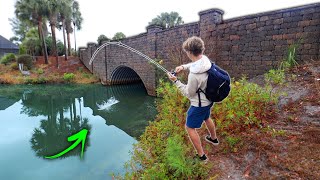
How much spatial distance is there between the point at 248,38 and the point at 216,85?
6.48 meters

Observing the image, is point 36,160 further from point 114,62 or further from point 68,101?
point 114,62

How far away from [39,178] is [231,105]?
14.3 ft

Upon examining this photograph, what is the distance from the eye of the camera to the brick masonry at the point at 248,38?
6789 mm

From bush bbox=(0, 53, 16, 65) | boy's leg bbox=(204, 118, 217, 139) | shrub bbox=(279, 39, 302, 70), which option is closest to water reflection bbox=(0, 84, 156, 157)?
boy's leg bbox=(204, 118, 217, 139)

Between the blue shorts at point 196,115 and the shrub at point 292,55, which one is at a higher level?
the shrub at point 292,55

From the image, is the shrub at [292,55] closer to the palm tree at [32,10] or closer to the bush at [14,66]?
the palm tree at [32,10]

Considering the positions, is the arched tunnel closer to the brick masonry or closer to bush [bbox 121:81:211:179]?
the brick masonry

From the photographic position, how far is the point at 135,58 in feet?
48.3

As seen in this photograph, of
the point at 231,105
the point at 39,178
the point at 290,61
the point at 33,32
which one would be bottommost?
the point at 39,178

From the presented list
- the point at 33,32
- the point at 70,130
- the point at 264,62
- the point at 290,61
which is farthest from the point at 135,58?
the point at 33,32

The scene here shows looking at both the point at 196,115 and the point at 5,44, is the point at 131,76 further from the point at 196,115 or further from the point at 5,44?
the point at 5,44

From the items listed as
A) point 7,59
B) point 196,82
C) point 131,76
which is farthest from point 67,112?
point 7,59

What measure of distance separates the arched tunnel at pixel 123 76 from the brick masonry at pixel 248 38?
6635 millimetres

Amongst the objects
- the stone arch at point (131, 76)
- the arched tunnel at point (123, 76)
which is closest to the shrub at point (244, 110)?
the stone arch at point (131, 76)
